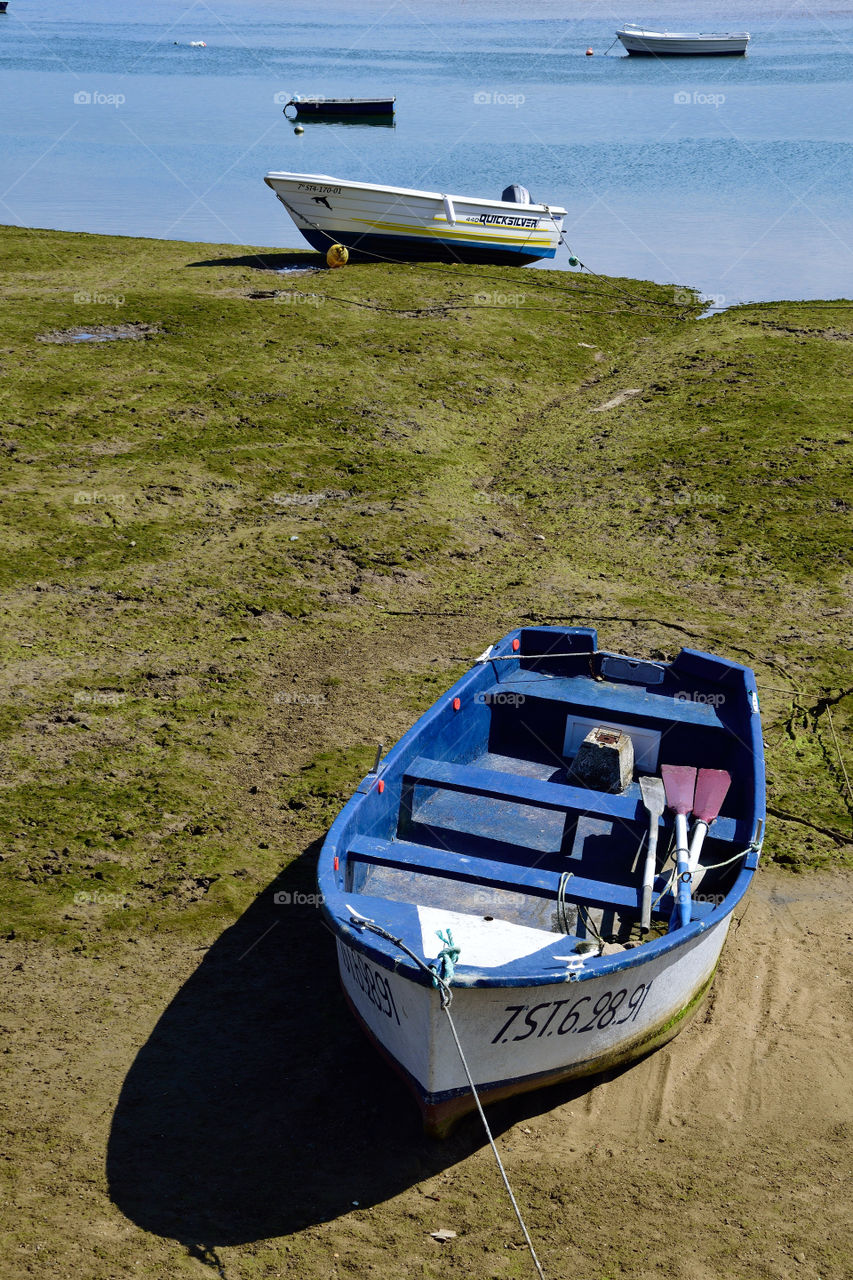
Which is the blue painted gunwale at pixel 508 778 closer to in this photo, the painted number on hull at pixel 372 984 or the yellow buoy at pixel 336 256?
the painted number on hull at pixel 372 984

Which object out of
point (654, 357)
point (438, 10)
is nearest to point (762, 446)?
point (654, 357)

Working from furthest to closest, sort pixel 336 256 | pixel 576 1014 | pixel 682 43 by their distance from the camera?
pixel 682 43, pixel 336 256, pixel 576 1014

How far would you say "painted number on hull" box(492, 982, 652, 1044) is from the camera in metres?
5.24

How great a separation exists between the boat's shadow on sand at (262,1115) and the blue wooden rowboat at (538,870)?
297 mm

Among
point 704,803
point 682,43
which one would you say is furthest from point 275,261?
point 682,43

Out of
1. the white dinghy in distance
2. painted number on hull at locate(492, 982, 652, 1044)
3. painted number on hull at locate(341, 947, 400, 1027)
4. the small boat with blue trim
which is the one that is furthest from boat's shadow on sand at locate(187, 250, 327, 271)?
the white dinghy in distance

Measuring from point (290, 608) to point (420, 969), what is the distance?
6.25 metres

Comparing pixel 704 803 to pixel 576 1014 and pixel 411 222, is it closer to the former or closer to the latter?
pixel 576 1014

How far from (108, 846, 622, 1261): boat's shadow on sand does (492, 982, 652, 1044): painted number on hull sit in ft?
2.13

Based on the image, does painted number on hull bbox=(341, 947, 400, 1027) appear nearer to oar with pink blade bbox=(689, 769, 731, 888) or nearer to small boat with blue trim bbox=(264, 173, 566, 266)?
oar with pink blade bbox=(689, 769, 731, 888)

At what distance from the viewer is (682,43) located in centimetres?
6806

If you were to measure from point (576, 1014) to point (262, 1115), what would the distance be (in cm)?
172

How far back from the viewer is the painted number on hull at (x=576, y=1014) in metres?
5.24

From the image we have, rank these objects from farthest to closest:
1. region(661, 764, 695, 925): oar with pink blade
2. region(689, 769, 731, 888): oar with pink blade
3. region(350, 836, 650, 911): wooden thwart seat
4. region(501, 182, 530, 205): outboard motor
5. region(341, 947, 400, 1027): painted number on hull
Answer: region(501, 182, 530, 205): outboard motor → region(689, 769, 731, 888): oar with pink blade → region(350, 836, 650, 911): wooden thwart seat → region(661, 764, 695, 925): oar with pink blade → region(341, 947, 400, 1027): painted number on hull
